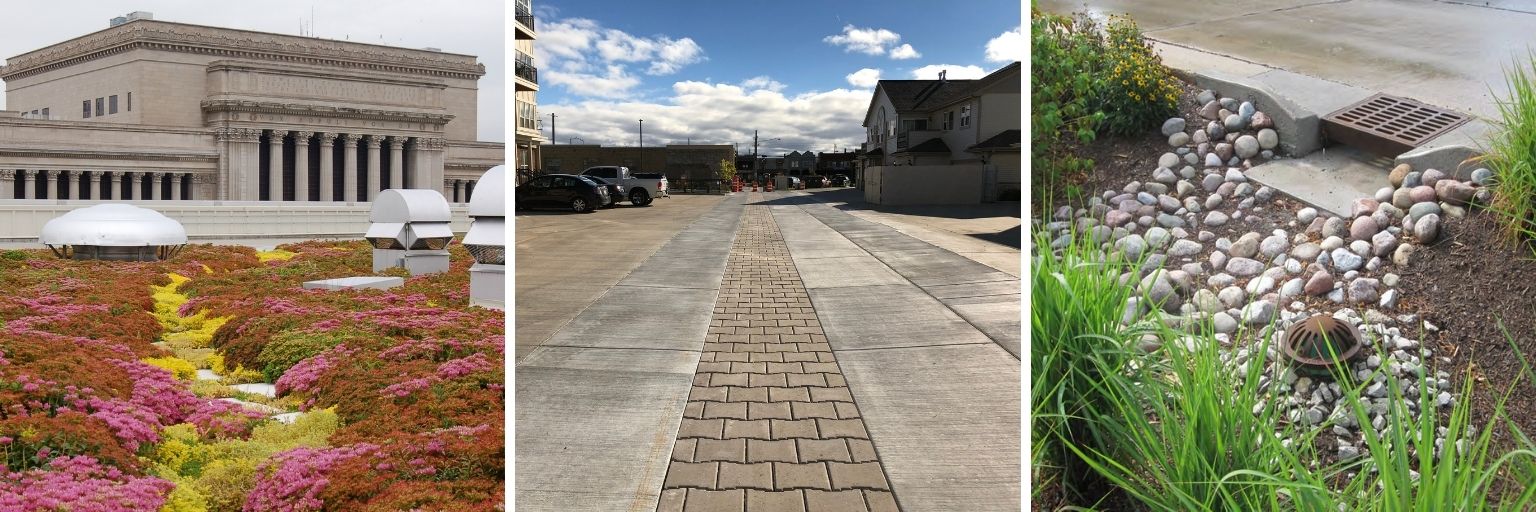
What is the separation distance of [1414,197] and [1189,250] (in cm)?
40

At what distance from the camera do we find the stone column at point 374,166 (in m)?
10.2

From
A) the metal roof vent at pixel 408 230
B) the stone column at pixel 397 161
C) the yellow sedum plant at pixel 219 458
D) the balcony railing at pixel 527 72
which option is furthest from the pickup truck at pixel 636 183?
the balcony railing at pixel 527 72

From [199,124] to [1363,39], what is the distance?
50.3ft

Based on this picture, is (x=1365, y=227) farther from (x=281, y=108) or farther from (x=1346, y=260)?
(x=281, y=108)

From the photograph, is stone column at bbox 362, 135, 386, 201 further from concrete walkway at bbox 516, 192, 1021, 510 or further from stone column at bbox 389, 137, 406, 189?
concrete walkway at bbox 516, 192, 1021, 510

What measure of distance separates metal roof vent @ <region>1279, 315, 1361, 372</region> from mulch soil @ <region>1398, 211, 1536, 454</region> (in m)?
0.12

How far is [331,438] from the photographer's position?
303 centimetres

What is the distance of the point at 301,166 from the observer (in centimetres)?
1280

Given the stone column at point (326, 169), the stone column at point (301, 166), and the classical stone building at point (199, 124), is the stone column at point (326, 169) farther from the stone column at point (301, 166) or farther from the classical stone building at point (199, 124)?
the stone column at point (301, 166)

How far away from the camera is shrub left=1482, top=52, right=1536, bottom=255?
139cm

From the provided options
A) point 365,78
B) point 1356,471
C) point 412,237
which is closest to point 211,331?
point 412,237

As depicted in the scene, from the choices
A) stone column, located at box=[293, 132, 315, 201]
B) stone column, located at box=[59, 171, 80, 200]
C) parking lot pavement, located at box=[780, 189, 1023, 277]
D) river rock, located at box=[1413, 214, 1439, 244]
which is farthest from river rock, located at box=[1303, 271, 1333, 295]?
stone column, located at box=[59, 171, 80, 200]

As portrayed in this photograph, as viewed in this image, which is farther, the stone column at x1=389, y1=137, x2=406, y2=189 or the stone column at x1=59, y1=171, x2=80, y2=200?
the stone column at x1=59, y1=171, x2=80, y2=200

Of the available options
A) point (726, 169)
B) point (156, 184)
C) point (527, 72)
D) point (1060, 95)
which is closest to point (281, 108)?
point (156, 184)
